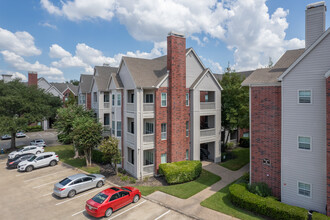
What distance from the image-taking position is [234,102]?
27.4 meters

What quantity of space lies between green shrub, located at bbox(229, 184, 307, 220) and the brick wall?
1.84 metres

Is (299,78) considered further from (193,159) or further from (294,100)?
(193,159)

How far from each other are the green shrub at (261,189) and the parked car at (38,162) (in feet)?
76.9

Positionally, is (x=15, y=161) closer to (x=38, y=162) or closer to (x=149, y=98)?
(x=38, y=162)

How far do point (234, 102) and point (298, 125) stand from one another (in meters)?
13.1

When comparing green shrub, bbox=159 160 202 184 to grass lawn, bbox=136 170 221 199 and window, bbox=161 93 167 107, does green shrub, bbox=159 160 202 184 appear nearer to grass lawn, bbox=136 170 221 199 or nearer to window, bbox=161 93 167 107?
grass lawn, bbox=136 170 221 199

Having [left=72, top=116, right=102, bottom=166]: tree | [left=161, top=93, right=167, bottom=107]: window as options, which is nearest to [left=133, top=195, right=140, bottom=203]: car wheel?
[left=161, top=93, right=167, bottom=107]: window

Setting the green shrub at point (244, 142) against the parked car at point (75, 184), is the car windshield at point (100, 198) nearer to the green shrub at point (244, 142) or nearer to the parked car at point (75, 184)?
the parked car at point (75, 184)

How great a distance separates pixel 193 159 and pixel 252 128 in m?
9.32

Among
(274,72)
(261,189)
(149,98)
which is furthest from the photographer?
(149,98)

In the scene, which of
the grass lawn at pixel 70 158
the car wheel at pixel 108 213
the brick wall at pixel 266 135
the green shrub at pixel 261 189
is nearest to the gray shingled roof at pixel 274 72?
the brick wall at pixel 266 135

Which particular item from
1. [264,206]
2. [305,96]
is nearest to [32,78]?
[264,206]

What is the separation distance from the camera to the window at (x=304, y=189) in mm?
14172

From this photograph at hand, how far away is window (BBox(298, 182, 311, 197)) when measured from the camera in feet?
46.5
